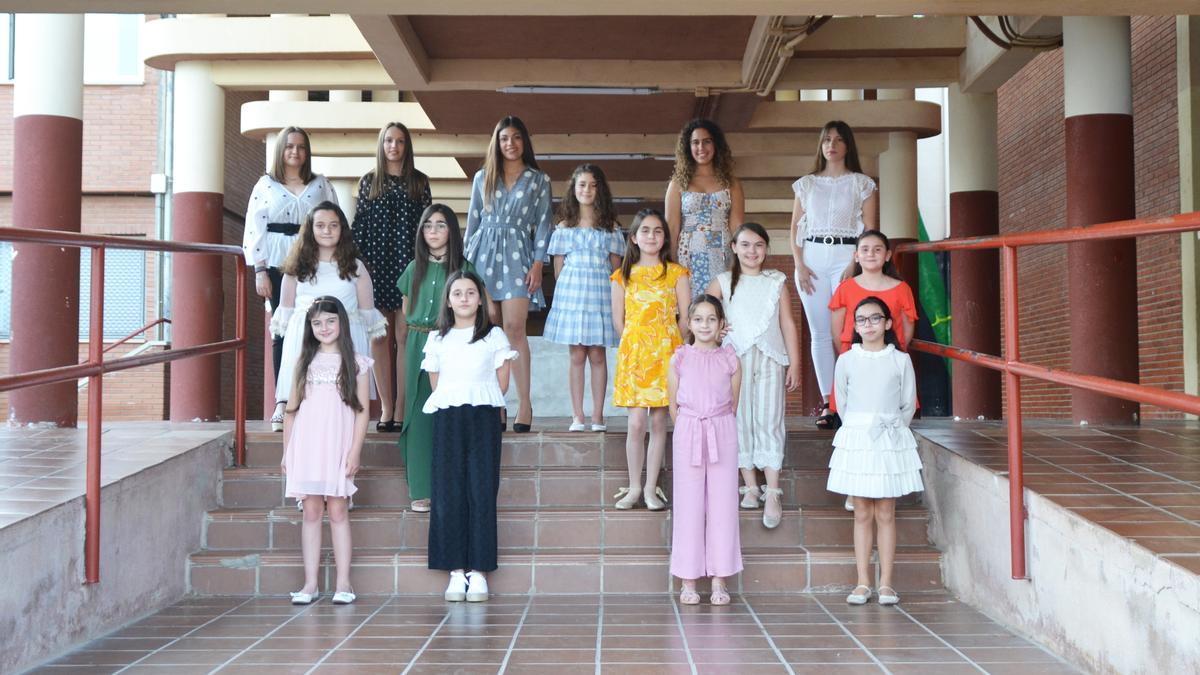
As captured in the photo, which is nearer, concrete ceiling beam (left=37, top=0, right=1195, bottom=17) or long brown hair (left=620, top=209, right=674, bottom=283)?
concrete ceiling beam (left=37, top=0, right=1195, bottom=17)

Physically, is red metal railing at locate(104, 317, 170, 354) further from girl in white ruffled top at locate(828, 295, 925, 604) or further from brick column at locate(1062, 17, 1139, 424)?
girl in white ruffled top at locate(828, 295, 925, 604)

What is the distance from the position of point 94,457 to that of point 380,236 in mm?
2222

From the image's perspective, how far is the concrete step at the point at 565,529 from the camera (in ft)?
17.3

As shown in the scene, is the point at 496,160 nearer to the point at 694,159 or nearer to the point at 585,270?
the point at 585,270

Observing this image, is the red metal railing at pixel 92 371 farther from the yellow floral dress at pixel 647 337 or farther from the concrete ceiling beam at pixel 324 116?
the concrete ceiling beam at pixel 324 116

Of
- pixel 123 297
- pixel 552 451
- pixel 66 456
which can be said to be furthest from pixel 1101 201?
pixel 123 297

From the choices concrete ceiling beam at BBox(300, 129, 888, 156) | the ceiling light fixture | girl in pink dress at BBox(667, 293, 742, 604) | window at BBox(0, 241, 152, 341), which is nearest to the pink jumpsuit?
girl in pink dress at BBox(667, 293, 742, 604)

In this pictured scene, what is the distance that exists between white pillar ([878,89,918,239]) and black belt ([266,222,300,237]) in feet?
20.4

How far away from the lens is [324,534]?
5.28 meters

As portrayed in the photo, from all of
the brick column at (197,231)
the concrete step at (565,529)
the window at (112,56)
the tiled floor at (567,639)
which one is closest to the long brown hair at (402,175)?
the concrete step at (565,529)

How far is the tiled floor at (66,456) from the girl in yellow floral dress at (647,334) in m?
1.93

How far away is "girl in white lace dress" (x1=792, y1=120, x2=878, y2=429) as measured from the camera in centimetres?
591

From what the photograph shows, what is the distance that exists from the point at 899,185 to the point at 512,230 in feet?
18.8

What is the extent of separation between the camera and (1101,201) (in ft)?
23.0
